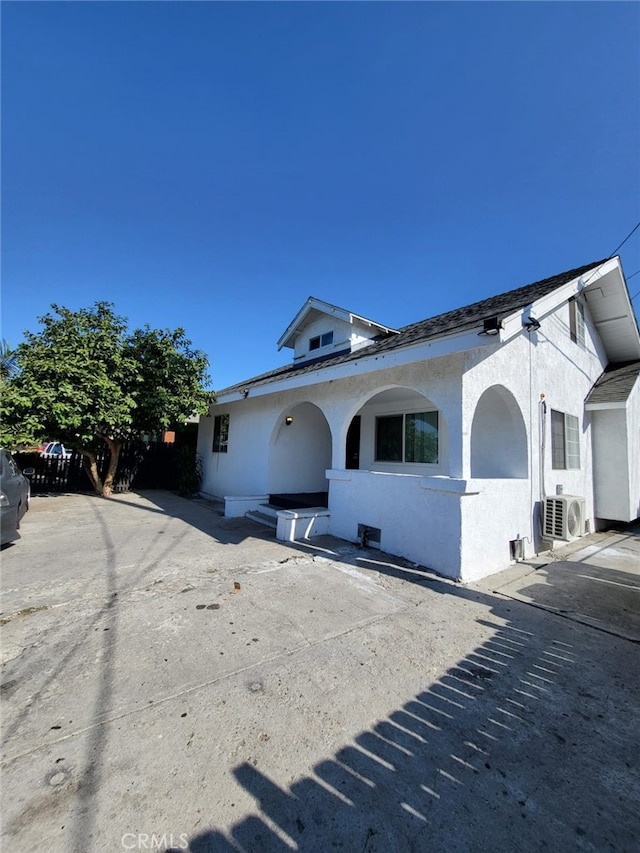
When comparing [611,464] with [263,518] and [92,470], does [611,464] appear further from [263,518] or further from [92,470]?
[92,470]

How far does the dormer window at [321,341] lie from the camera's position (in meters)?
9.95

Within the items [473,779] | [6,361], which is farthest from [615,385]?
[6,361]

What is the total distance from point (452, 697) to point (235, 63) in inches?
444

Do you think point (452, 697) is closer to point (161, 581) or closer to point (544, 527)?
point (161, 581)

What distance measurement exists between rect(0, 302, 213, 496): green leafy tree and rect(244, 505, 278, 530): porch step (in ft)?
13.5

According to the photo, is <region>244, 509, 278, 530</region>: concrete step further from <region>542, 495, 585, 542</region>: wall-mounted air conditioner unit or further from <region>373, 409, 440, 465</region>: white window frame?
<region>542, 495, 585, 542</region>: wall-mounted air conditioner unit

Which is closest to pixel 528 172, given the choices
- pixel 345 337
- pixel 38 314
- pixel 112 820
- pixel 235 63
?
pixel 345 337

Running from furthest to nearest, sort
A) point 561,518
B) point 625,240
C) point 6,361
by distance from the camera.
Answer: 1. point 6,361
2. point 625,240
3. point 561,518

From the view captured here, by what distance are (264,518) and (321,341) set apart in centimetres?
540

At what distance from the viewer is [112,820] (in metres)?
1.53

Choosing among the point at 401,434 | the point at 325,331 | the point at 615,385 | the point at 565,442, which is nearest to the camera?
the point at 565,442

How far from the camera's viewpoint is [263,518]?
8.48 metres

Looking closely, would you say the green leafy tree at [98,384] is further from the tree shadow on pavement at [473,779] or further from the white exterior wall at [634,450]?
the white exterior wall at [634,450]

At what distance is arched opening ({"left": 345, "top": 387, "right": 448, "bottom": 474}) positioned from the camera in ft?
24.7
